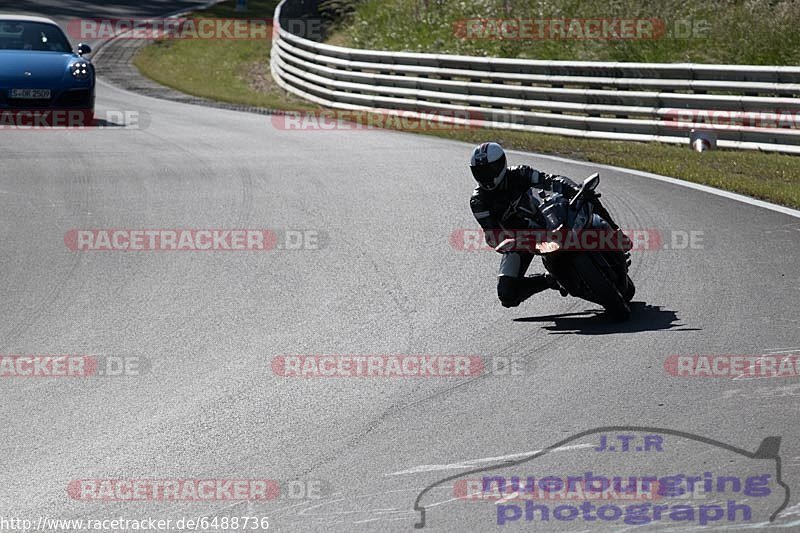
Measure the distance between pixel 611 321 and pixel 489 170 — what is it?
49.9 inches

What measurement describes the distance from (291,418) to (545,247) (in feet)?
7.36

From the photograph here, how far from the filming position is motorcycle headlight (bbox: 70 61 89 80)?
17891 mm

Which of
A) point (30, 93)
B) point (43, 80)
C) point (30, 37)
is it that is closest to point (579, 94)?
point (43, 80)

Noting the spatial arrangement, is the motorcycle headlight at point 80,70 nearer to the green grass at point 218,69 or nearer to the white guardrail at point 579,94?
the green grass at point 218,69

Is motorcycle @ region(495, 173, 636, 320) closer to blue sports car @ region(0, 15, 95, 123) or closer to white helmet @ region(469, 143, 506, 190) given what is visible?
white helmet @ region(469, 143, 506, 190)

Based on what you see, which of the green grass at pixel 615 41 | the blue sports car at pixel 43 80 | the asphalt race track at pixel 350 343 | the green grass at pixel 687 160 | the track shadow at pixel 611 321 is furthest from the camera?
the green grass at pixel 615 41

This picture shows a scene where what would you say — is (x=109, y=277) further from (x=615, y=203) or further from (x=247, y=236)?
(x=615, y=203)

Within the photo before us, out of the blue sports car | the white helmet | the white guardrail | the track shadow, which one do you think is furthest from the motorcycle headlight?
the track shadow

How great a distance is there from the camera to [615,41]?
23.6 metres

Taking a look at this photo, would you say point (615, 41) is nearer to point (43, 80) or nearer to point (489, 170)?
point (43, 80)

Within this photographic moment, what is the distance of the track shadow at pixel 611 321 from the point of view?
7758mm

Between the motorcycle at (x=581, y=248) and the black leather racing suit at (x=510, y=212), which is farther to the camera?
the black leather racing suit at (x=510, y=212)

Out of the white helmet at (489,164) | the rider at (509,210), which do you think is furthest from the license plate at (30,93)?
the white helmet at (489,164)

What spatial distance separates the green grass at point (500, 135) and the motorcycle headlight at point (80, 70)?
Answer: 536cm
